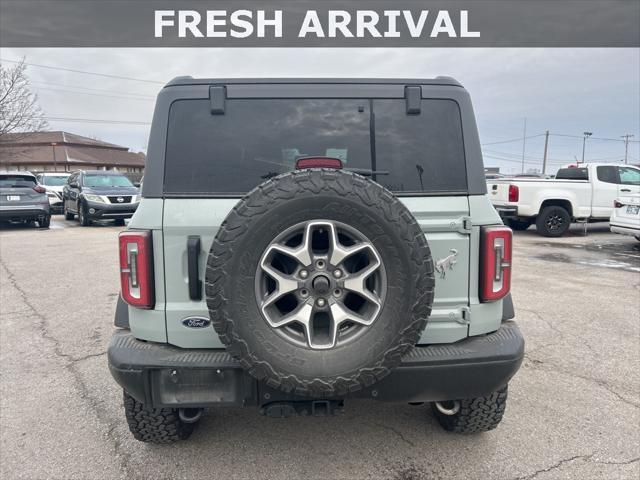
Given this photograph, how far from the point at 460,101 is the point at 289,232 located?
121cm

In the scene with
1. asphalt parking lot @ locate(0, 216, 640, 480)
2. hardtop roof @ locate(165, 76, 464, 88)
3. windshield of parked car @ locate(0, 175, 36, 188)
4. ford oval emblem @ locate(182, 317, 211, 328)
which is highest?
hardtop roof @ locate(165, 76, 464, 88)

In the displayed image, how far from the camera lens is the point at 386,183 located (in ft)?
7.50

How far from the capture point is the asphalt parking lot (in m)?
2.40

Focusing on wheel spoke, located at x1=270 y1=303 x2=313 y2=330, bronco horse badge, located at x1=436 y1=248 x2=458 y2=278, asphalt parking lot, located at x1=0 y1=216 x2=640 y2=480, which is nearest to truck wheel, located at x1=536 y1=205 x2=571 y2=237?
asphalt parking lot, located at x1=0 y1=216 x2=640 y2=480

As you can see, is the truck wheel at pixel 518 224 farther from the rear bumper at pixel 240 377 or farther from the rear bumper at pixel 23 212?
the rear bumper at pixel 23 212

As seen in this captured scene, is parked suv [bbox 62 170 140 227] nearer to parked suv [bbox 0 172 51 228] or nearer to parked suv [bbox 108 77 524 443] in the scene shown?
parked suv [bbox 0 172 51 228]

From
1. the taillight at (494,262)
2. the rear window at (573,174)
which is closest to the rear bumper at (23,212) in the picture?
the taillight at (494,262)

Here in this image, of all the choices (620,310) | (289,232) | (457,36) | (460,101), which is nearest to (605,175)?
(457,36)

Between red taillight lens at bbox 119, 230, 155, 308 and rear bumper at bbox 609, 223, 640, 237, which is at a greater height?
red taillight lens at bbox 119, 230, 155, 308

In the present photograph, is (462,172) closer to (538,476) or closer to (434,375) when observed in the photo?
(434,375)

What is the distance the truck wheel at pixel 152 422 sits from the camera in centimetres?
243

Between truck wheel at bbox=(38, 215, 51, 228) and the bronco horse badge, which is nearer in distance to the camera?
the bronco horse badge

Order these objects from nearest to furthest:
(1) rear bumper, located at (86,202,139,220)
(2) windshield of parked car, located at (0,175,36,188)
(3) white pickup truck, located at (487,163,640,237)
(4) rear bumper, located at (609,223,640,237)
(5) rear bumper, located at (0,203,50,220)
A: (4) rear bumper, located at (609,223,640,237)
(3) white pickup truck, located at (487,163,640,237)
(5) rear bumper, located at (0,203,50,220)
(2) windshield of parked car, located at (0,175,36,188)
(1) rear bumper, located at (86,202,139,220)

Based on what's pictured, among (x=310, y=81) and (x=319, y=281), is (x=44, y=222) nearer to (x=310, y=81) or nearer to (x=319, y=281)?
(x=310, y=81)
